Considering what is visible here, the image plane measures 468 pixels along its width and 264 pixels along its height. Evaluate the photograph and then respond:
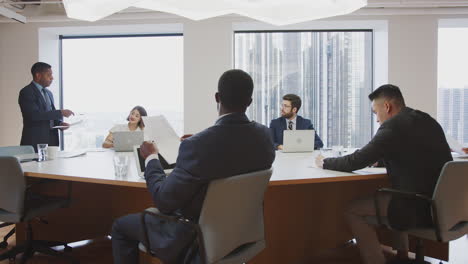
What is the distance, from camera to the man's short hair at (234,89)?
1574 mm

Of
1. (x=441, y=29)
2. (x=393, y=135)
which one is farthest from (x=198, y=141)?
(x=441, y=29)

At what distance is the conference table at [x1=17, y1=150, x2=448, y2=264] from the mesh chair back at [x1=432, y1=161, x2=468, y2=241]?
0.36 meters

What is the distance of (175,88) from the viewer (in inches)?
236

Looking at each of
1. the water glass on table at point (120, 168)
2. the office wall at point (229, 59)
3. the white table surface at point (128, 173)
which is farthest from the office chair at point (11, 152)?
the office wall at point (229, 59)

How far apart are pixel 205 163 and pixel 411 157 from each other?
54.3 inches

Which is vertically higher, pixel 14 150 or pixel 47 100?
pixel 47 100

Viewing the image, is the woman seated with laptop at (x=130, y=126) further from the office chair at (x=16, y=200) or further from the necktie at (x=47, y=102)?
the office chair at (x=16, y=200)

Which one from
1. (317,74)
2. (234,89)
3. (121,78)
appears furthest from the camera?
(121,78)

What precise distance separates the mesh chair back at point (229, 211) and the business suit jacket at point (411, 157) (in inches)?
36.4

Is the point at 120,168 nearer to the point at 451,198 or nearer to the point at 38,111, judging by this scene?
the point at 451,198

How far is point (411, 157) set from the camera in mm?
2096

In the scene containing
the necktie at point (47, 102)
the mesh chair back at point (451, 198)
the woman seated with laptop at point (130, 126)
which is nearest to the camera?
the mesh chair back at point (451, 198)

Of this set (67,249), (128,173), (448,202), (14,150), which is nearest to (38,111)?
(14,150)

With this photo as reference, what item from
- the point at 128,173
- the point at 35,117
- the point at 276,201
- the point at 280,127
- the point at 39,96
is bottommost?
the point at 276,201
